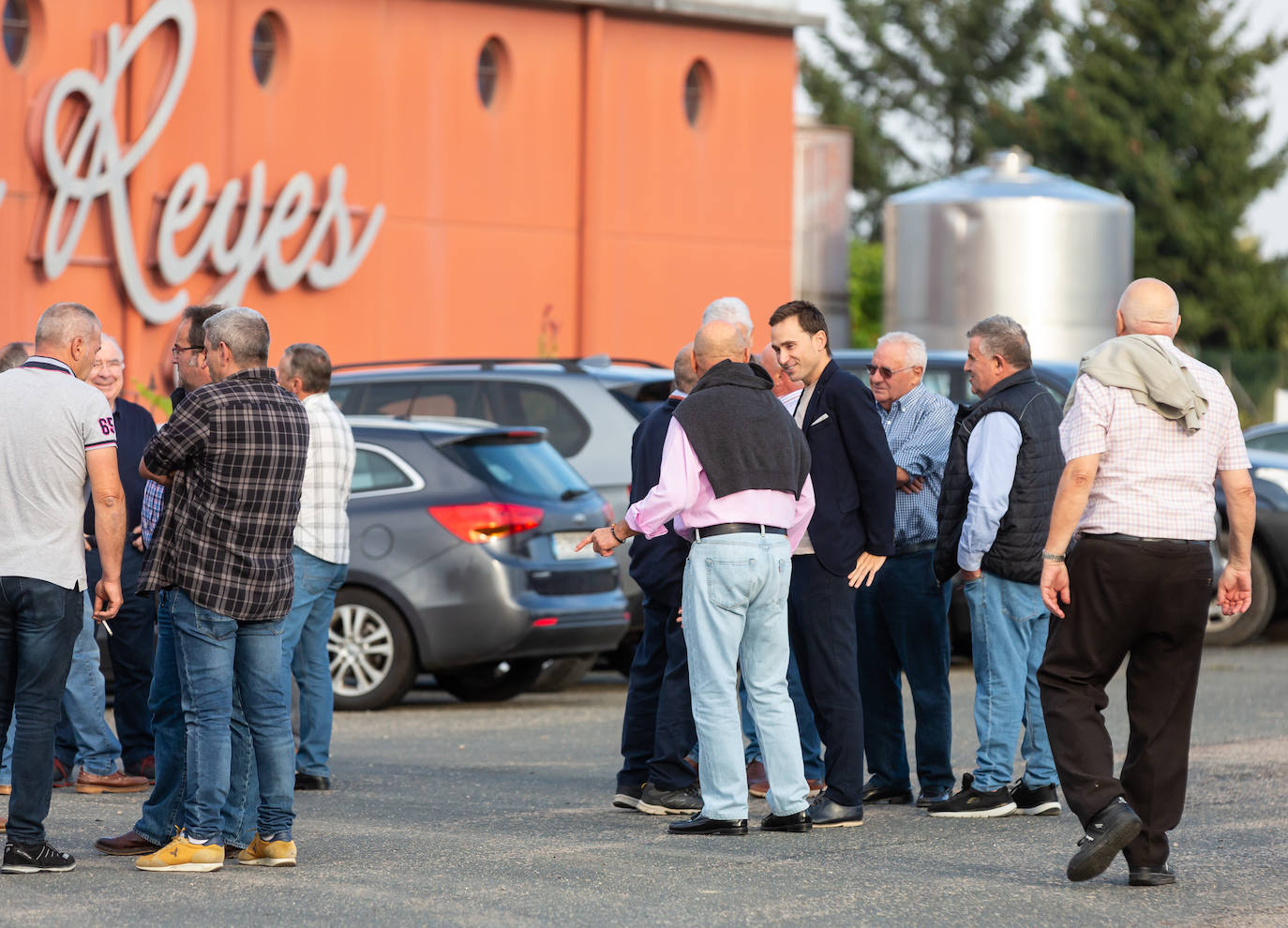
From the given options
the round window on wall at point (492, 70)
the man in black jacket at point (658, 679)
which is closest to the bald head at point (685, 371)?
the man in black jacket at point (658, 679)

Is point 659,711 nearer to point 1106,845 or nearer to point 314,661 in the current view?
point 314,661

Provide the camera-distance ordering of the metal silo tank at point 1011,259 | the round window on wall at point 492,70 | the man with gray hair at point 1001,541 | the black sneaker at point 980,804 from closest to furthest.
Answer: the man with gray hair at point 1001,541 < the black sneaker at point 980,804 < the round window on wall at point 492,70 < the metal silo tank at point 1011,259

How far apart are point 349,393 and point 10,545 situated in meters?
6.58

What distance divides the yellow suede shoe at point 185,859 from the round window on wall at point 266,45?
16743mm

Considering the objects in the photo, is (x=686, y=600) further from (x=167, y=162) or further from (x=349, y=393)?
(x=167, y=162)

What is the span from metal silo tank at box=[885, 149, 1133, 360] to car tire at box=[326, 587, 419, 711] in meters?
15.6

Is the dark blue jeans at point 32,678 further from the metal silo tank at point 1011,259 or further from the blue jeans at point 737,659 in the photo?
the metal silo tank at point 1011,259

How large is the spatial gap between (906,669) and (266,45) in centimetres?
1589

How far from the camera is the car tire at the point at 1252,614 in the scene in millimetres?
15141

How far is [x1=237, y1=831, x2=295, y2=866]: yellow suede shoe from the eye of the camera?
22.8 feet

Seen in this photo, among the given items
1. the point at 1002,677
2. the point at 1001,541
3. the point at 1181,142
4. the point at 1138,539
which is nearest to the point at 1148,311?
the point at 1138,539

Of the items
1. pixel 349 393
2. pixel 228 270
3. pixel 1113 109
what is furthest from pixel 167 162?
pixel 1113 109

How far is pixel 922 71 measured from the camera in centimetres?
6191

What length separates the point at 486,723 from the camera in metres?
11.5
